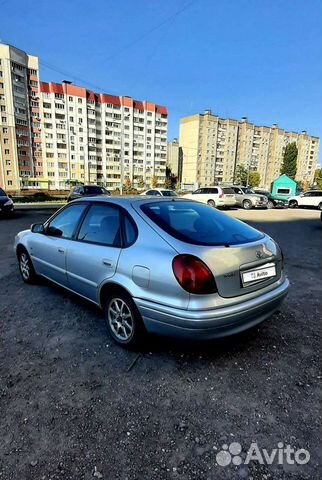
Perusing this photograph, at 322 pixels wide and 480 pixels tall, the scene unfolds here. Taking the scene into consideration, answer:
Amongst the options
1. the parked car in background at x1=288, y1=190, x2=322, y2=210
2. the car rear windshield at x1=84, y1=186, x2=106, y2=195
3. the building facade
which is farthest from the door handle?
the building facade

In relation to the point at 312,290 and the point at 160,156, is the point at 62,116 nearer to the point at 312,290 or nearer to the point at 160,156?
the point at 160,156

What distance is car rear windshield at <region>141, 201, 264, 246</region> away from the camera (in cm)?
251

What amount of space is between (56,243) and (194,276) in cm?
221

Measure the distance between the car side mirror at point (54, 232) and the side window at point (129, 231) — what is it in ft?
4.30

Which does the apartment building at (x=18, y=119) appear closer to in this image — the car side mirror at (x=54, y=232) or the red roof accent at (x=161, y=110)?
the red roof accent at (x=161, y=110)

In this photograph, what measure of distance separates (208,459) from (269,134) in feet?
395

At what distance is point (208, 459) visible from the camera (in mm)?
1645

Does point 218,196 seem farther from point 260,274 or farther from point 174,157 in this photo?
point 174,157

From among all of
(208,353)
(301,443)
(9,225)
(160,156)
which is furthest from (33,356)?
(160,156)

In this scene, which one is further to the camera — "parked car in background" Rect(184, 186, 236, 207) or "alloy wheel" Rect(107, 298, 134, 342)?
"parked car in background" Rect(184, 186, 236, 207)

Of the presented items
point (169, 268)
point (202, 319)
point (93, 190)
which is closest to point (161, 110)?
point (93, 190)

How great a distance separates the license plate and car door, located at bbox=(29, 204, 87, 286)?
2106 millimetres

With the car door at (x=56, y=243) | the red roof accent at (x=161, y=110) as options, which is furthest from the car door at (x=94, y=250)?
the red roof accent at (x=161, y=110)

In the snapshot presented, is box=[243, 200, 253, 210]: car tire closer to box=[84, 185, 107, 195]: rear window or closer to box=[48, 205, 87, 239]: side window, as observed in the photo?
box=[84, 185, 107, 195]: rear window
